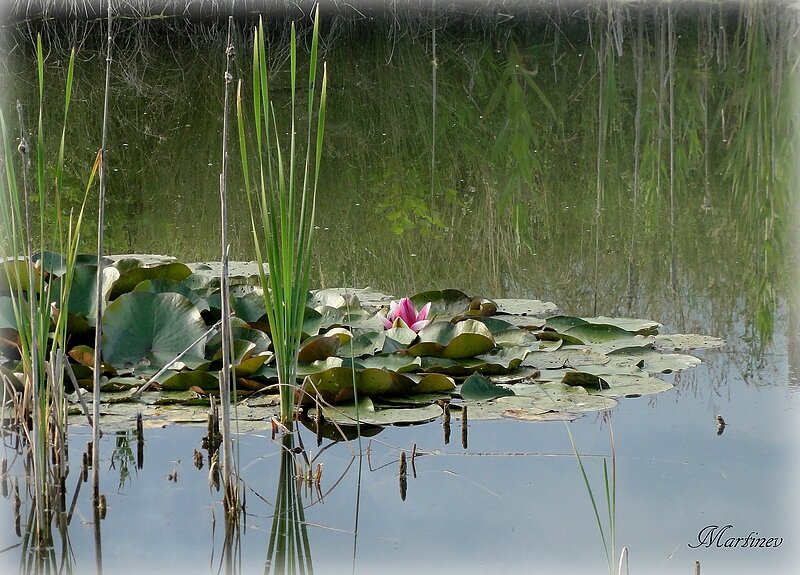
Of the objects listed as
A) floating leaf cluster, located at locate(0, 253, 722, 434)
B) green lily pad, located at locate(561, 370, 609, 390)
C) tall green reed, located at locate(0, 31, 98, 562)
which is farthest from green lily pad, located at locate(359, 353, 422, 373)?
tall green reed, located at locate(0, 31, 98, 562)

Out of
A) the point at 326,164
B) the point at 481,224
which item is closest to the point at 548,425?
the point at 481,224

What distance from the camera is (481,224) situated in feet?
16.0

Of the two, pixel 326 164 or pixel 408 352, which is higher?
pixel 326 164

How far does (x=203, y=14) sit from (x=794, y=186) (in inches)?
302

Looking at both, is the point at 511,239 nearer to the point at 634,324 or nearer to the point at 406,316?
the point at 634,324

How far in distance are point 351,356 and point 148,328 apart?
59 centimetres

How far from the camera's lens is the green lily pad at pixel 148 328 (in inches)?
107

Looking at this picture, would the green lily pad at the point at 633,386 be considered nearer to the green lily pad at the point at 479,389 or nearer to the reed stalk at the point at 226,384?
the green lily pad at the point at 479,389

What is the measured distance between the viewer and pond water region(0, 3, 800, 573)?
2.04m

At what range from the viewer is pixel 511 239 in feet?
15.0

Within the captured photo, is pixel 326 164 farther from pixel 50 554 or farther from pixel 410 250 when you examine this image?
pixel 50 554

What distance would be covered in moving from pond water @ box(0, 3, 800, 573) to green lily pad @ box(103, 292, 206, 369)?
32 centimetres

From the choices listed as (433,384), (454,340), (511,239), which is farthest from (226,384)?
(511,239)

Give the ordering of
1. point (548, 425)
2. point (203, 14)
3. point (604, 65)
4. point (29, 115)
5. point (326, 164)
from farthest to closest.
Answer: point (203, 14), point (604, 65), point (29, 115), point (326, 164), point (548, 425)
